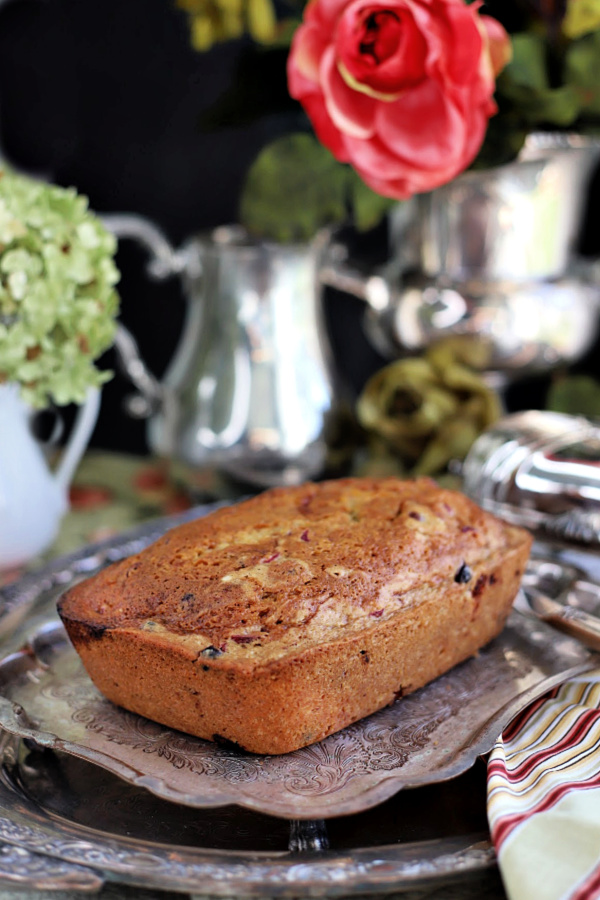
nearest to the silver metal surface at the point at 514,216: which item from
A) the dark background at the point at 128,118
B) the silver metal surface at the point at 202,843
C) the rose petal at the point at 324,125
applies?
the rose petal at the point at 324,125

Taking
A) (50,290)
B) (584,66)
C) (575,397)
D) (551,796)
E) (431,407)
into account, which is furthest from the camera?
(575,397)

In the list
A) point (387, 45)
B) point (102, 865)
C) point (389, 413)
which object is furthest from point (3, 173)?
point (102, 865)

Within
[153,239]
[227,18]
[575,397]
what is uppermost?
[227,18]

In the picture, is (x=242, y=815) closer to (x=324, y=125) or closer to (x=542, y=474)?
(x=542, y=474)

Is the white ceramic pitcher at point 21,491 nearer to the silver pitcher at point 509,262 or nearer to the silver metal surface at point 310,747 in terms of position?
the silver metal surface at point 310,747

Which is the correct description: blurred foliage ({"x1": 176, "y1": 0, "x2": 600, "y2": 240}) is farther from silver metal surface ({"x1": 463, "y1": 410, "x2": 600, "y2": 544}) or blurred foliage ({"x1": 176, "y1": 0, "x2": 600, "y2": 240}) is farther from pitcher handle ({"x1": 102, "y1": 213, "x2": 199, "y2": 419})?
silver metal surface ({"x1": 463, "y1": 410, "x2": 600, "y2": 544})

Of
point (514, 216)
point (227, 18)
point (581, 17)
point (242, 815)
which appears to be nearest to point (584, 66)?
point (581, 17)
